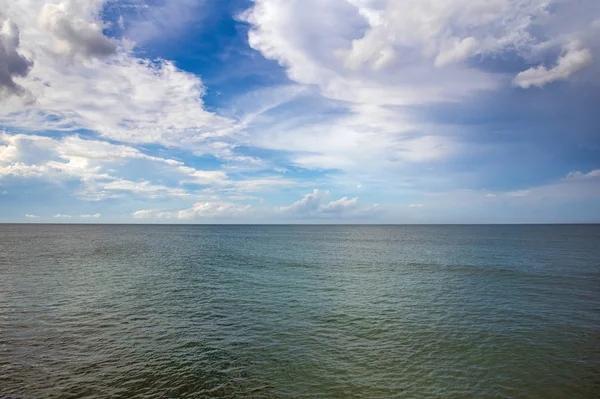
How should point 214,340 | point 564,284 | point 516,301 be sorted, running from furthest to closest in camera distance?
1. point 564,284
2. point 516,301
3. point 214,340

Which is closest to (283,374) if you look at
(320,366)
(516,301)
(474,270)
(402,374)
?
(320,366)

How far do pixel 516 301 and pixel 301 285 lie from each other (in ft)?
86.8

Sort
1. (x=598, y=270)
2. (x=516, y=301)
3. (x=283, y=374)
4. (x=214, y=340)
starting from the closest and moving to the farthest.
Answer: (x=283, y=374), (x=214, y=340), (x=516, y=301), (x=598, y=270)

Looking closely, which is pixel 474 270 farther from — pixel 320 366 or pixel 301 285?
pixel 320 366

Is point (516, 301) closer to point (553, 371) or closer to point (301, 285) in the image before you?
point (553, 371)

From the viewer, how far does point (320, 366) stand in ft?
69.8

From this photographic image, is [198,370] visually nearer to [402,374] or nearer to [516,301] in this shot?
[402,374]

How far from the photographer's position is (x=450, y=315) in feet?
106

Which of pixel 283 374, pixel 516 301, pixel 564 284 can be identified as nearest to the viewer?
pixel 283 374

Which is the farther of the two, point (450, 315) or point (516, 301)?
point (516, 301)

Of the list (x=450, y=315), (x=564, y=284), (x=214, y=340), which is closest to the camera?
(x=214, y=340)

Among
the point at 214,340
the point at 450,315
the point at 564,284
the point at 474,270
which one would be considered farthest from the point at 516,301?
the point at 214,340

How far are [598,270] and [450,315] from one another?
46.9m

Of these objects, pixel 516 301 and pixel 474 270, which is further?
pixel 474 270
